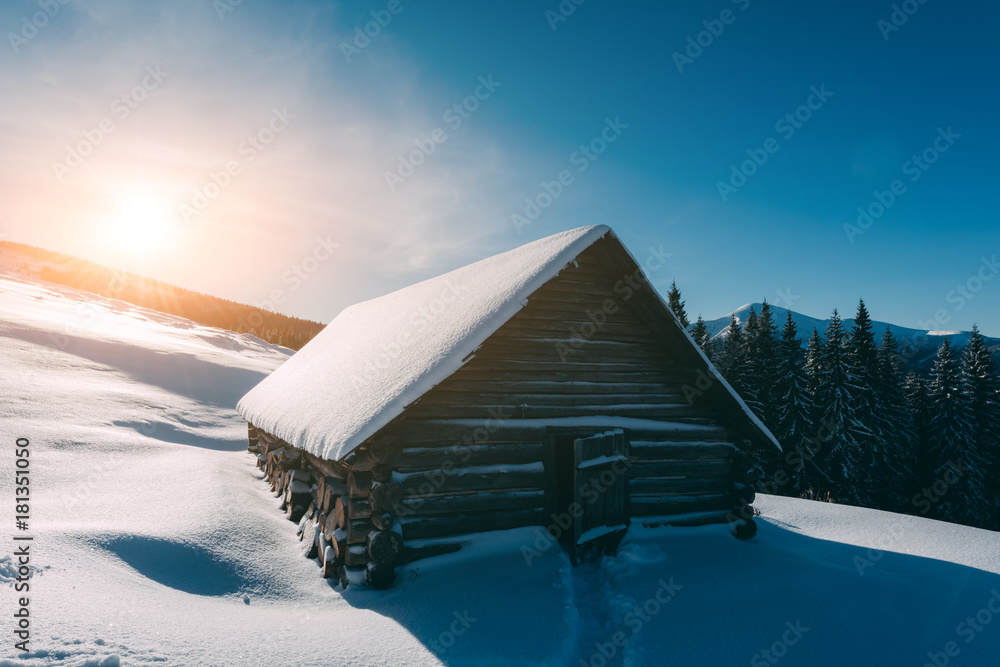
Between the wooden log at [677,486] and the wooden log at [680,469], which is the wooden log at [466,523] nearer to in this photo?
the wooden log at [677,486]

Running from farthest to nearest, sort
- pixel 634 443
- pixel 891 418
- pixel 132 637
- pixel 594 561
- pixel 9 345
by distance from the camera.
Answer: pixel 891 418 → pixel 9 345 → pixel 634 443 → pixel 594 561 → pixel 132 637

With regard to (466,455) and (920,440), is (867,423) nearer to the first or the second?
(920,440)

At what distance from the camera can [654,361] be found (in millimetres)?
8414

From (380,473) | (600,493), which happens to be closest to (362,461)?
(380,473)

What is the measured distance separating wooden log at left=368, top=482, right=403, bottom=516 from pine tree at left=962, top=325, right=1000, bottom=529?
40234 millimetres

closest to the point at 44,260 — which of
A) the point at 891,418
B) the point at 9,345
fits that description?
the point at 9,345

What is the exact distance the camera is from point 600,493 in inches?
295

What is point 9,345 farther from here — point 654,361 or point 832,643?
point 832,643

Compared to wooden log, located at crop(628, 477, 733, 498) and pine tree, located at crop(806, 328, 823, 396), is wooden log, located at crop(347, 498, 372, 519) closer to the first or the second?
wooden log, located at crop(628, 477, 733, 498)

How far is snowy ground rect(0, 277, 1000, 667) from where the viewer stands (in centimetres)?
437

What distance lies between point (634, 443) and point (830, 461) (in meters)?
27.4

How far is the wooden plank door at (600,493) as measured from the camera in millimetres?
7238

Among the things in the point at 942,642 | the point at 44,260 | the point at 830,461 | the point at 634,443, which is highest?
the point at 44,260
